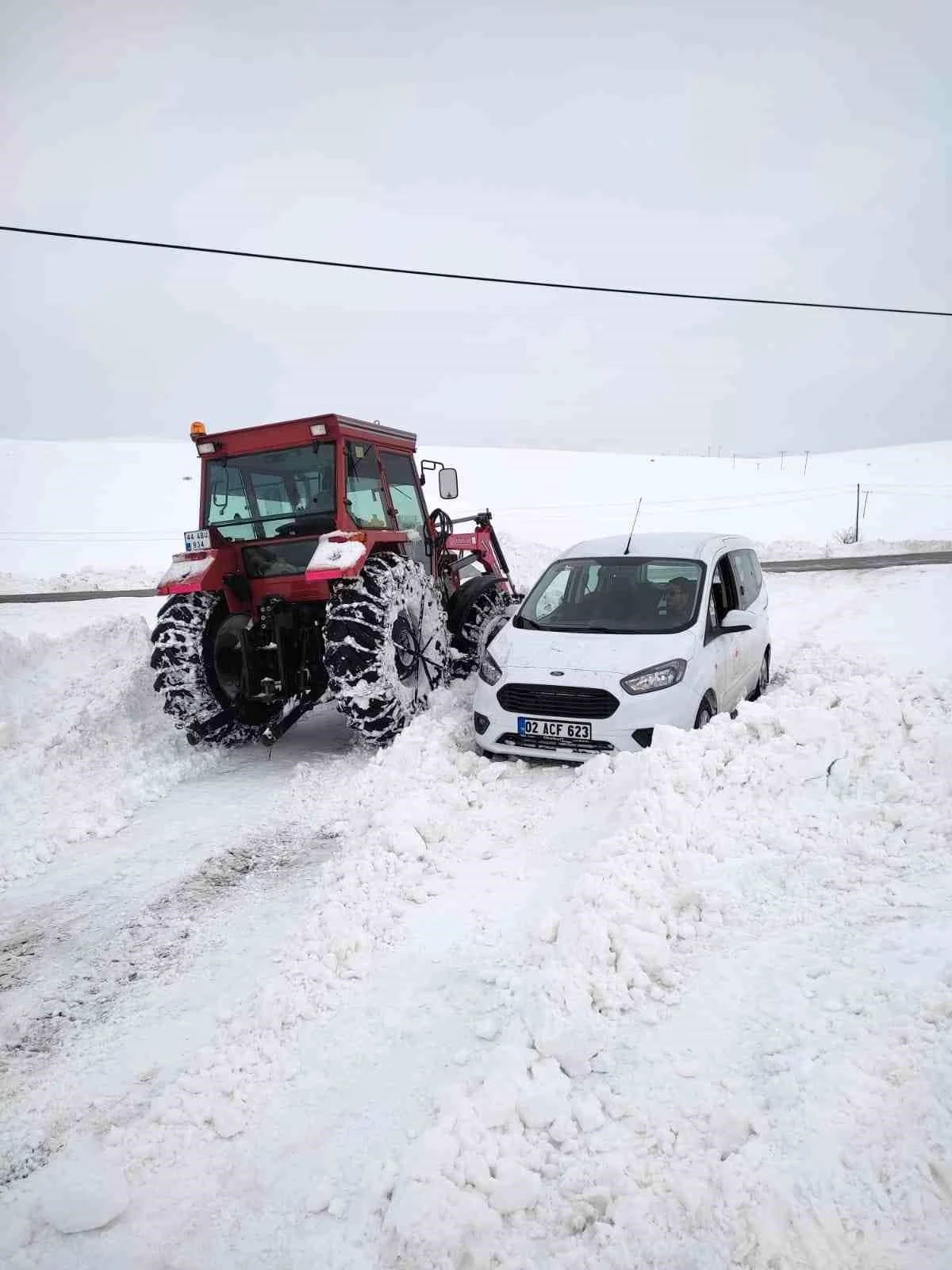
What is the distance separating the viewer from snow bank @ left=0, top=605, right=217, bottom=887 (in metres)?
4.96

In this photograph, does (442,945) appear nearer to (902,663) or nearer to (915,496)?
(902,663)

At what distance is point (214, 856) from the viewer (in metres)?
4.53

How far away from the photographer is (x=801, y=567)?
55.3ft

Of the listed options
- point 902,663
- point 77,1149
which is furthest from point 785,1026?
point 902,663

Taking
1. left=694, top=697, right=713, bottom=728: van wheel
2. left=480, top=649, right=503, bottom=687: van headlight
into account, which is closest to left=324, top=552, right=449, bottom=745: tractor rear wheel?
left=480, top=649, right=503, bottom=687: van headlight

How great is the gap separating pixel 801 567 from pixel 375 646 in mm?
13889

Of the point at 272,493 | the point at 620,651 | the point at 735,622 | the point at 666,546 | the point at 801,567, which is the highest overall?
the point at 272,493

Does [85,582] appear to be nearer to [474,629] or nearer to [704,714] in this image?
[474,629]

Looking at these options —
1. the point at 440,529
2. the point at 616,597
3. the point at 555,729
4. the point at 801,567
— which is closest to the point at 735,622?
the point at 616,597

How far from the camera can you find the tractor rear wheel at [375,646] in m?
5.56

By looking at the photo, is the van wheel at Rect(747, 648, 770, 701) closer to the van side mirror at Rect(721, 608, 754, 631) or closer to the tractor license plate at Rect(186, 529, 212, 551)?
the van side mirror at Rect(721, 608, 754, 631)

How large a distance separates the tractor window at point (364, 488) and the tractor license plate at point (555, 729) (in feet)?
7.51

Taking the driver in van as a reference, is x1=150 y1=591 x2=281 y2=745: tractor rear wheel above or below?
below

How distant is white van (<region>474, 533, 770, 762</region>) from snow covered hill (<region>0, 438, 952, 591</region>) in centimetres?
1025
